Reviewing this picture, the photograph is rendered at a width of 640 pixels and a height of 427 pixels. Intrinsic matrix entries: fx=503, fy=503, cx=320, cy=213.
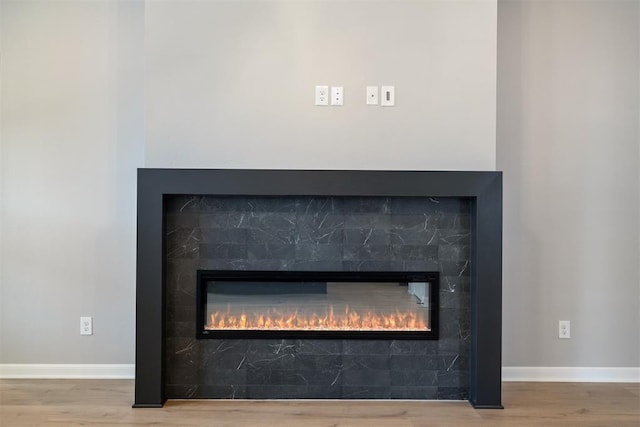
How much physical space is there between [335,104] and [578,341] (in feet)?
6.83

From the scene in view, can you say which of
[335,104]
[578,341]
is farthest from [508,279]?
[335,104]

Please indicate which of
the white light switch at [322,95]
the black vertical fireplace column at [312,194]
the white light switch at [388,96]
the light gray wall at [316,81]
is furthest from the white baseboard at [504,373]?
the white light switch at [322,95]

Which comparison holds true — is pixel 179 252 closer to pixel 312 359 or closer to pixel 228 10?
pixel 312 359

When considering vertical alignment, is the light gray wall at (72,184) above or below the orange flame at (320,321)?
above

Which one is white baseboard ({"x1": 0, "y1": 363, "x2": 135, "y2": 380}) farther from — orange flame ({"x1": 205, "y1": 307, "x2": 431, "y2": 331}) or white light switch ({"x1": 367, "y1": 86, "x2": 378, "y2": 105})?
white light switch ({"x1": 367, "y1": 86, "x2": 378, "y2": 105})

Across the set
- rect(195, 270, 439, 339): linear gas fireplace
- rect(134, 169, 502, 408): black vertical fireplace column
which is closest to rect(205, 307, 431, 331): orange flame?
rect(195, 270, 439, 339): linear gas fireplace

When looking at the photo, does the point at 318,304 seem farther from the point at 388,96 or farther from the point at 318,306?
the point at 388,96

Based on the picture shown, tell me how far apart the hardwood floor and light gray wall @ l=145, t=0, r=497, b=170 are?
1.27m

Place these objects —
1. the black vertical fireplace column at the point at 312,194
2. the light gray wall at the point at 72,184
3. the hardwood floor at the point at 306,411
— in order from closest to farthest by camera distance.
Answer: the hardwood floor at the point at 306,411 → the black vertical fireplace column at the point at 312,194 → the light gray wall at the point at 72,184

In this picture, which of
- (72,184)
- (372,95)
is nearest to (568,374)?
(372,95)

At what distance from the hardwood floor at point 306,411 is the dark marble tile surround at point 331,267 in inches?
3.9

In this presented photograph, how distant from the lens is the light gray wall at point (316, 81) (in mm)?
2684

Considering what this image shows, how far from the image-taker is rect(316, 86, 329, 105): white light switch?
2.69m

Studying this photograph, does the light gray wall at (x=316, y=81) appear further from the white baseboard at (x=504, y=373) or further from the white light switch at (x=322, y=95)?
the white baseboard at (x=504, y=373)
